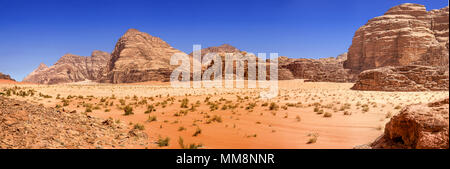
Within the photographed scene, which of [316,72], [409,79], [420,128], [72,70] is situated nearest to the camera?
[420,128]

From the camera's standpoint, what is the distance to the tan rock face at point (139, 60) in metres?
75.5

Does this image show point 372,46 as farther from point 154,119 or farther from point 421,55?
point 154,119

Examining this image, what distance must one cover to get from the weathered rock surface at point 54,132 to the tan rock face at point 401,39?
213 feet

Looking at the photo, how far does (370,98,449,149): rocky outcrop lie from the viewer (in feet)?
9.80

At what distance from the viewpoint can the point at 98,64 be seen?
136 m

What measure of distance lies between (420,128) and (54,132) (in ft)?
23.5

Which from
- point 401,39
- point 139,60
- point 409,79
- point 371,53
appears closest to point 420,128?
point 409,79

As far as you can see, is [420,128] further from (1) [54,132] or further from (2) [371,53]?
(2) [371,53]

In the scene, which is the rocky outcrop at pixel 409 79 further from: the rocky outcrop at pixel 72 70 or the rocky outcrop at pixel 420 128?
the rocky outcrop at pixel 72 70

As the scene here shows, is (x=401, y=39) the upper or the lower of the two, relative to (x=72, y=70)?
upper

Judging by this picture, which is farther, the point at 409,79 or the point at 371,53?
the point at 371,53

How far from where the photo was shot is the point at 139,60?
85125 millimetres
